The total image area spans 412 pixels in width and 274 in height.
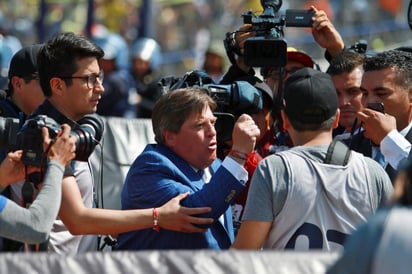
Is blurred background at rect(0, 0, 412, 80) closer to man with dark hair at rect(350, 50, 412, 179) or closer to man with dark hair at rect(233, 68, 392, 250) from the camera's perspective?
man with dark hair at rect(350, 50, 412, 179)

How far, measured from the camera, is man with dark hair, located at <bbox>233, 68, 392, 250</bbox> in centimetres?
477

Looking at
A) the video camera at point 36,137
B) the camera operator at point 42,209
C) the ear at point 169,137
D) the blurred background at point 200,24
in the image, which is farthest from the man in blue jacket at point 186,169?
the blurred background at point 200,24

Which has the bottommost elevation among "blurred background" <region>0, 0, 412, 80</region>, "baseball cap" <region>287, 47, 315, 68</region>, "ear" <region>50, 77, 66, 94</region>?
"blurred background" <region>0, 0, 412, 80</region>

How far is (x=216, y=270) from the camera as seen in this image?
4027 millimetres

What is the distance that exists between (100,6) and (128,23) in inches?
31.7

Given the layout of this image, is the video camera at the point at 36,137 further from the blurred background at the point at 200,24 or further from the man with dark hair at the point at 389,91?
the blurred background at the point at 200,24

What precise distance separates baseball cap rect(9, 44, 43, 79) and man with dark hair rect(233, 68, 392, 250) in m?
2.13

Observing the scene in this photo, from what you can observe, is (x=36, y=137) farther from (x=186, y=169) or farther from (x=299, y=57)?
(x=299, y=57)

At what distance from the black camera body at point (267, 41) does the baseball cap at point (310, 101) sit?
3.70ft

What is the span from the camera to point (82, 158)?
471 cm

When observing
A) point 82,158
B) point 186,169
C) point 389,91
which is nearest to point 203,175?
point 186,169

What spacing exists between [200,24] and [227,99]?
556 inches

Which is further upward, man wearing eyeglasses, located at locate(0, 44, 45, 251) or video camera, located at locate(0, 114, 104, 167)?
video camera, located at locate(0, 114, 104, 167)

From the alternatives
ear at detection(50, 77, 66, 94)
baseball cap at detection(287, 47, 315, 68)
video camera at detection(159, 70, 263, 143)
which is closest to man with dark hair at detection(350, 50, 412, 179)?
video camera at detection(159, 70, 263, 143)
